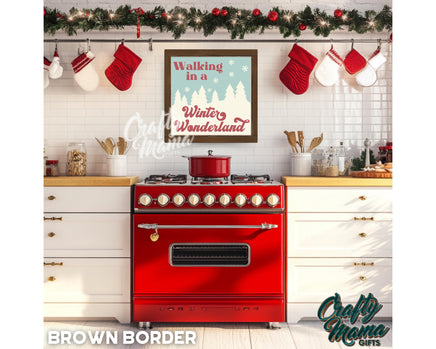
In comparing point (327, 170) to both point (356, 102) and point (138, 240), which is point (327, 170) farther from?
point (138, 240)

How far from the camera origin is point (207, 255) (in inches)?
113

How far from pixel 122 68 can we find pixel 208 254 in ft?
5.35

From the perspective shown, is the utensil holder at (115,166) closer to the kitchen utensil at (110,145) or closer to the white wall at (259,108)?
the kitchen utensil at (110,145)

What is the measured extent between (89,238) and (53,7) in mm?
1948

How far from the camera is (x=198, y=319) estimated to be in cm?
286

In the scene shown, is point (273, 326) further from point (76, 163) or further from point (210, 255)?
point (76, 163)

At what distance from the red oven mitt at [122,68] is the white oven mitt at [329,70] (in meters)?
1.47

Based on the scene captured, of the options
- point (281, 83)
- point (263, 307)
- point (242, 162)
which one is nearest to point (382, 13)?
point (281, 83)

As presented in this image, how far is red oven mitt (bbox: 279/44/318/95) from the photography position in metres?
3.38

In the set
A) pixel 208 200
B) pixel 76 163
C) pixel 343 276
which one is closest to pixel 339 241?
pixel 343 276

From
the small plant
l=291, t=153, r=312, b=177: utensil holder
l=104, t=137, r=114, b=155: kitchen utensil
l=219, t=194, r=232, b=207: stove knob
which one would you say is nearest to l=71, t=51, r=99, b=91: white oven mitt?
l=104, t=137, r=114, b=155: kitchen utensil

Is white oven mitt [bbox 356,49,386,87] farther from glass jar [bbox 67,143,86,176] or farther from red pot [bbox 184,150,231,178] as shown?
glass jar [bbox 67,143,86,176]
